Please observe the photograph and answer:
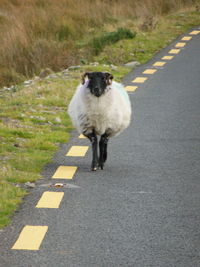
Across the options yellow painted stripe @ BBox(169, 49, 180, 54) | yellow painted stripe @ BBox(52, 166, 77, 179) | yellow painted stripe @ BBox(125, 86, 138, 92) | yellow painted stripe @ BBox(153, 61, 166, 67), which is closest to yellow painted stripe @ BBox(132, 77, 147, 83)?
yellow painted stripe @ BBox(125, 86, 138, 92)

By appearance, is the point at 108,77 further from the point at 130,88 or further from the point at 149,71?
the point at 149,71

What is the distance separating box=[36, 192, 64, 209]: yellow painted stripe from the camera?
25.8ft

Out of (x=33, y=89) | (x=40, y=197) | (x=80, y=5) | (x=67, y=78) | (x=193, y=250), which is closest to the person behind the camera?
(x=193, y=250)

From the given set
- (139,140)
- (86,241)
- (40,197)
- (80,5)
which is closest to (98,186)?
(40,197)

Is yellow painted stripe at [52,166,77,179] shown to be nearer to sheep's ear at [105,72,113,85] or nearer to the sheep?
the sheep

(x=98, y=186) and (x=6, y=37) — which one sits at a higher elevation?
(x=98, y=186)

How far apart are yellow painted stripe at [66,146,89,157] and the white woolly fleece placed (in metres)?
Result: 0.68

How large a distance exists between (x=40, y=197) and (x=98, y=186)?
79cm

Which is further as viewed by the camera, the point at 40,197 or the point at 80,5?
the point at 80,5

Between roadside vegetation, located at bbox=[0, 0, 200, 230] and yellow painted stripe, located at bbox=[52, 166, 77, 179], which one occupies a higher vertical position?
yellow painted stripe, located at bbox=[52, 166, 77, 179]

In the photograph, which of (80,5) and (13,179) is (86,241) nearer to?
(13,179)

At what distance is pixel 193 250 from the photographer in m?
6.60

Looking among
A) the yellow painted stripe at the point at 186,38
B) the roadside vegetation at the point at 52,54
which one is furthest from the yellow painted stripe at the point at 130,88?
the yellow painted stripe at the point at 186,38

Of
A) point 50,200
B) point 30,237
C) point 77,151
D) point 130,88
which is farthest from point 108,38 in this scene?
point 30,237
